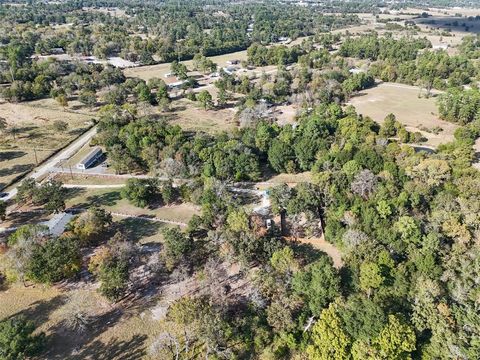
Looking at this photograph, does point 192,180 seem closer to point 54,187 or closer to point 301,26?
point 54,187

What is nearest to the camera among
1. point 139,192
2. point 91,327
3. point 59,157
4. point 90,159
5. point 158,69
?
point 91,327

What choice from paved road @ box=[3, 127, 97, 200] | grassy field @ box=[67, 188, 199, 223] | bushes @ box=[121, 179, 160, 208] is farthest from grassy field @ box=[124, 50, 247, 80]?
bushes @ box=[121, 179, 160, 208]

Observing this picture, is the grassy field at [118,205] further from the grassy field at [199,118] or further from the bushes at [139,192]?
the grassy field at [199,118]

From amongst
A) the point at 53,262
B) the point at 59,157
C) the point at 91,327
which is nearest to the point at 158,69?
the point at 59,157

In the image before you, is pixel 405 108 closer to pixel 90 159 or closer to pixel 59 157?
pixel 90 159

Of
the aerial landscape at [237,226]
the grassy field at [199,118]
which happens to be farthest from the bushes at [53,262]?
the grassy field at [199,118]

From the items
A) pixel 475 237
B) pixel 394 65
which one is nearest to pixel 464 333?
pixel 475 237

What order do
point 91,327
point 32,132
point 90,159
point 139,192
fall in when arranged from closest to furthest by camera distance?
point 91,327 < point 139,192 < point 90,159 < point 32,132

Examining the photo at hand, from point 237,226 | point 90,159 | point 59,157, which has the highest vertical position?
point 237,226
